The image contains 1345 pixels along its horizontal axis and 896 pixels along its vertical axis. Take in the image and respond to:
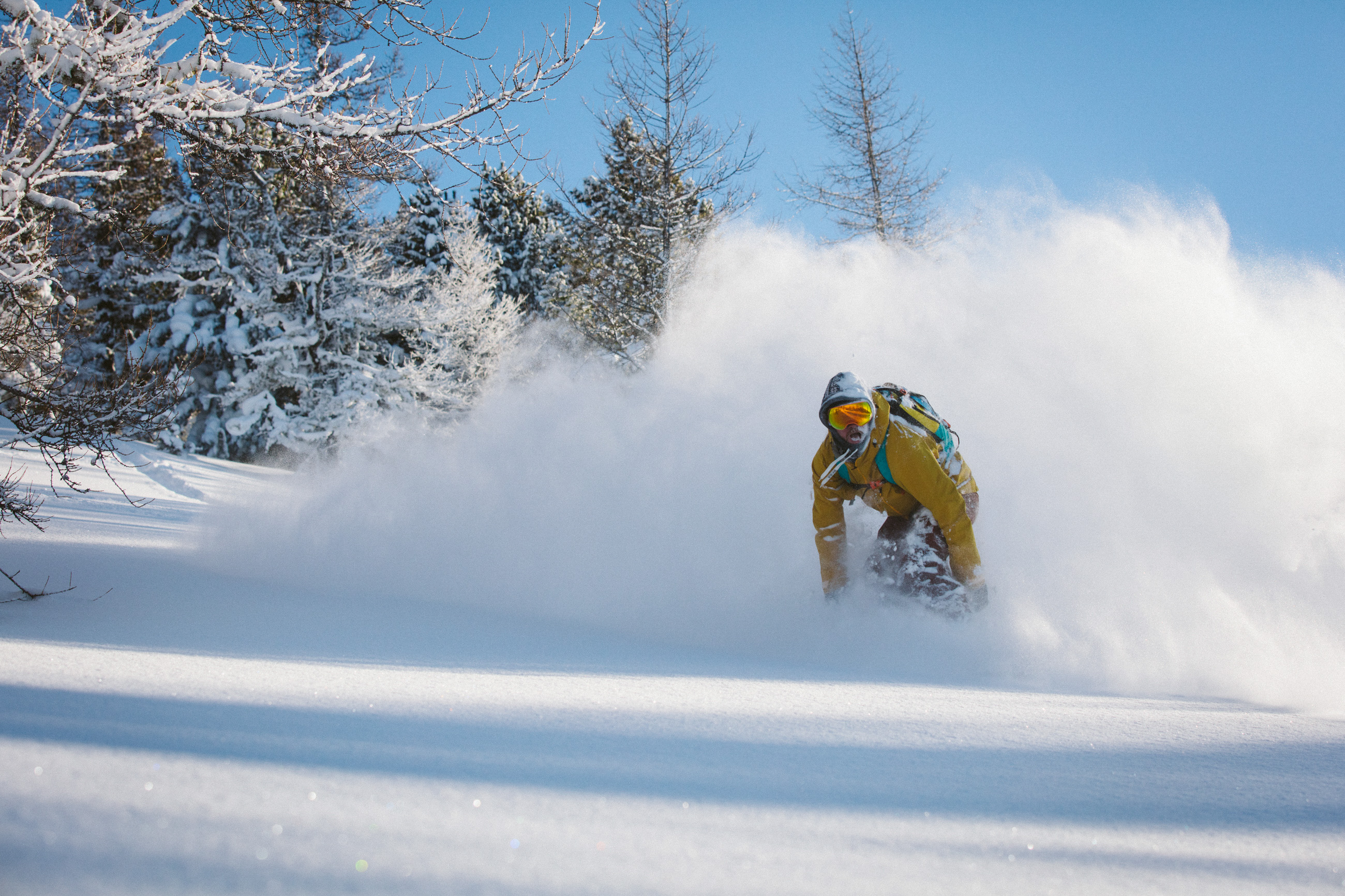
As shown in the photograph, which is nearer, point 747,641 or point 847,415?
point 847,415

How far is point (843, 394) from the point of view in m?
3.37

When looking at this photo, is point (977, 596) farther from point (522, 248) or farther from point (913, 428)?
point (522, 248)

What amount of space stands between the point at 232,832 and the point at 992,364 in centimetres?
565

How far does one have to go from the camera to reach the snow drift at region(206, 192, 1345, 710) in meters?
3.38

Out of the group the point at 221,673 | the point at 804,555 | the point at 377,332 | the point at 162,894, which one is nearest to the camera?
the point at 162,894

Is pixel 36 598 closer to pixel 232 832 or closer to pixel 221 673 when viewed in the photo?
→ pixel 221 673

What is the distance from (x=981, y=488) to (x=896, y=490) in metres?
1.53

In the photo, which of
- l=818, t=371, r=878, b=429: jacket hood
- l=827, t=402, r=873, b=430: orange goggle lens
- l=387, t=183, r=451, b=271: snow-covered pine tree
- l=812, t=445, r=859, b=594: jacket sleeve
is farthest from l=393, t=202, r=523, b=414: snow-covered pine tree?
l=827, t=402, r=873, b=430: orange goggle lens

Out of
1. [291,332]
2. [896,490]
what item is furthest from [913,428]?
[291,332]

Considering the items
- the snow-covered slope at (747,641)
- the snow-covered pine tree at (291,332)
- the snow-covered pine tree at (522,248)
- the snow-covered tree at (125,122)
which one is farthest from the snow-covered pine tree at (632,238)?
the snow-covered pine tree at (522,248)

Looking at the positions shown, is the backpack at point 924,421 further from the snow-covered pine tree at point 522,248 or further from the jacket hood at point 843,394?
the snow-covered pine tree at point 522,248

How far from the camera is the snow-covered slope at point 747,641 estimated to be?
1048 millimetres

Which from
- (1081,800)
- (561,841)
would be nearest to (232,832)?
(561,841)

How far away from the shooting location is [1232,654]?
3145 millimetres
